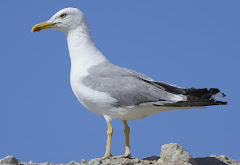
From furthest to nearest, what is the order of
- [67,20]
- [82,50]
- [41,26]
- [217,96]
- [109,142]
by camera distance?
[41,26], [67,20], [82,50], [109,142], [217,96]

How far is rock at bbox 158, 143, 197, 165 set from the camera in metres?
7.54

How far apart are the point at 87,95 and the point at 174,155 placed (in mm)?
2281

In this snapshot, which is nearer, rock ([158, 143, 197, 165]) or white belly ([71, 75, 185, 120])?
rock ([158, 143, 197, 165])

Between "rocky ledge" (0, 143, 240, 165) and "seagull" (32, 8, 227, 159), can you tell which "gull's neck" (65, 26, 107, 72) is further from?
"rocky ledge" (0, 143, 240, 165)

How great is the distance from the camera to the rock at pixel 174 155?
754cm

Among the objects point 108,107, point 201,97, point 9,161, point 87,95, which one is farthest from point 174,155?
point 9,161

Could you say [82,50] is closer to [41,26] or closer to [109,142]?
[41,26]

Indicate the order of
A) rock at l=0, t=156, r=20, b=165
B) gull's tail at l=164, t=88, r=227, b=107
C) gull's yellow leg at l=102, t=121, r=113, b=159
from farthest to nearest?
gull's yellow leg at l=102, t=121, r=113, b=159 → gull's tail at l=164, t=88, r=227, b=107 → rock at l=0, t=156, r=20, b=165

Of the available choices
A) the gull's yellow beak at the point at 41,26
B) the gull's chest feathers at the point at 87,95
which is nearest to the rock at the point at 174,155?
the gull's chest feathers at the point at 87,95

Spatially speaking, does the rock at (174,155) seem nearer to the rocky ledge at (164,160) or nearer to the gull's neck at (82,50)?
the rocky ledge at (164,160)

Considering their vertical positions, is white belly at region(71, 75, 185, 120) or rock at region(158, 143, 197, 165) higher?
white belly at region(71, 75, 185, 120)

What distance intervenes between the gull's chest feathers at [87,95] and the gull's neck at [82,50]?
12 cm

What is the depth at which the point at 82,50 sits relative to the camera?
8781 millimetres

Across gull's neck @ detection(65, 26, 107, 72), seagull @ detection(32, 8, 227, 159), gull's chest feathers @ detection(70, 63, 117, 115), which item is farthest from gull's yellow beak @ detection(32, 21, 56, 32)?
gull's chest feathers @ detection(70, 63, 117, 115)
